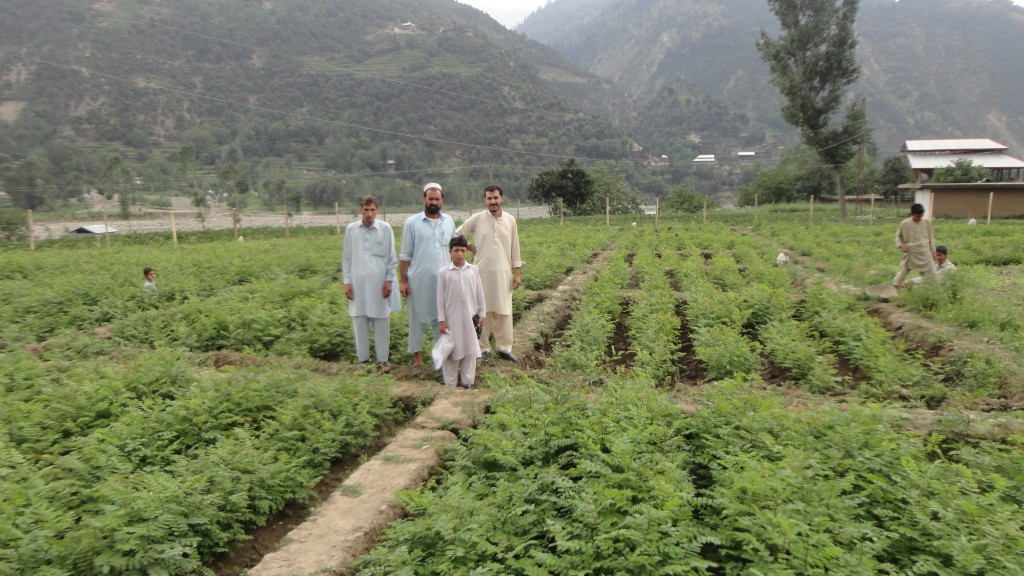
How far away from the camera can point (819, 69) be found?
34562 mm

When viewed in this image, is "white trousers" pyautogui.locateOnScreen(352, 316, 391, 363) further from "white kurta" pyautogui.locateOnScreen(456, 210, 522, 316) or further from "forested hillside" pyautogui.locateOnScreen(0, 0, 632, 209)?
"forested hillside" pyautogui.locateOnScreen(0, 0, 632, 209)

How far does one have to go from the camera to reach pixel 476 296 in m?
6.20

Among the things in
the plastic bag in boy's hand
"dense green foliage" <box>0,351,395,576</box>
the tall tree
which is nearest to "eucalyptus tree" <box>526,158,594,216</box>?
the tall tree

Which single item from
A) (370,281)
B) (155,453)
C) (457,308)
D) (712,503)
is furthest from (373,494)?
(370,281)

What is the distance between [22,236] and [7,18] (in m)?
74.0

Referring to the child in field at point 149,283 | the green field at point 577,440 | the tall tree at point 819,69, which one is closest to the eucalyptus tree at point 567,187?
the tall tree at point 819,69

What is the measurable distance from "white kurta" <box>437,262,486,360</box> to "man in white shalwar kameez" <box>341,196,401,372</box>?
92cm

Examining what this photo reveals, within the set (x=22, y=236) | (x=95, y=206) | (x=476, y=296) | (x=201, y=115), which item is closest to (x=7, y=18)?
(x=201, y=115)

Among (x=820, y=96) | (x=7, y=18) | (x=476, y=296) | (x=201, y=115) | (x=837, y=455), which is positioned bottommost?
(x=837, y=455)

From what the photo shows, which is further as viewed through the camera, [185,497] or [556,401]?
[556,401]

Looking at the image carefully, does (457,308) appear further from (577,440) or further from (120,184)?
(120,184)

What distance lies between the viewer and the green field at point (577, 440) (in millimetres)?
2818

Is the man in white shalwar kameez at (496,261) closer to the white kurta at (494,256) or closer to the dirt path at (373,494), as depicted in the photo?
the white kurta at (494,256)

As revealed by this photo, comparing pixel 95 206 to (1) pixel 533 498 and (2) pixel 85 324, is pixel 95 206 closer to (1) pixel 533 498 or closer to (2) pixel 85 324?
(2) pixel 85 324
